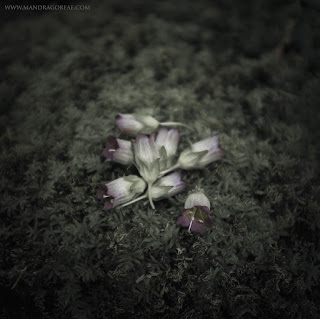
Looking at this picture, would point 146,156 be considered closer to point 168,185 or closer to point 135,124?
point 168,185

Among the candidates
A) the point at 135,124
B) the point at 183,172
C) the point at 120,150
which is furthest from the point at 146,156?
the point at 183,172

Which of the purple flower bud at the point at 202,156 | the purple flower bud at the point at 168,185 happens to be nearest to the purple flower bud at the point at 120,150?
the purple flower bud at the point at 168,185

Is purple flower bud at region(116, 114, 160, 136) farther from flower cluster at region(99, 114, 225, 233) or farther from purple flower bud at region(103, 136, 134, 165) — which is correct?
purple flower bud at region(103, 136, 134, 165)

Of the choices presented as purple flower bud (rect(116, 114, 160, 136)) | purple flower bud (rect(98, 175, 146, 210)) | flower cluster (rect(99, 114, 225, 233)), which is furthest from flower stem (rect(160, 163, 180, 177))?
purple flower bud (rect(116, 114, 160, 136))

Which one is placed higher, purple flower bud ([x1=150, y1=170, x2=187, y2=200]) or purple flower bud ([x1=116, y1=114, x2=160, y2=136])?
purple flower bud ([x1=116, y1=114, x2=160, y2=136])

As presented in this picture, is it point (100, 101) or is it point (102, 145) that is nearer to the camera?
point (102, 145)

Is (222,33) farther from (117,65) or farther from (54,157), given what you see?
(54,157)

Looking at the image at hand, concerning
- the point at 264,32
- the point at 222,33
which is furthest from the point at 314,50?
the point at 222,33
